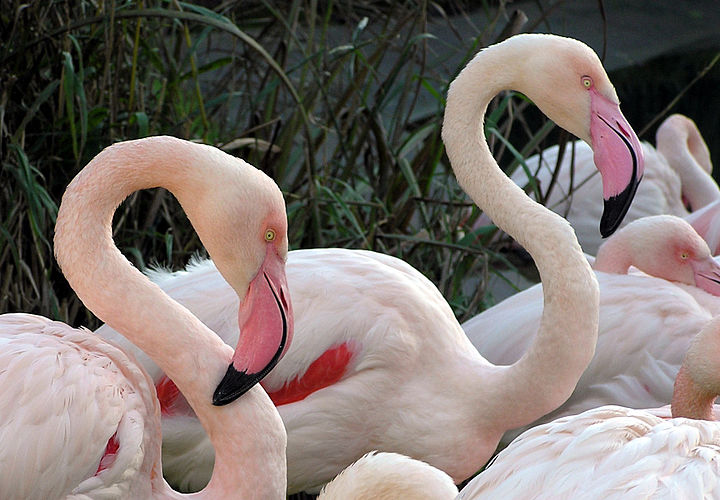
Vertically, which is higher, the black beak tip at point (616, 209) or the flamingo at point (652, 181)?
the black beak tip at point (616, 209)

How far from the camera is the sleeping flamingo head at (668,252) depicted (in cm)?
393

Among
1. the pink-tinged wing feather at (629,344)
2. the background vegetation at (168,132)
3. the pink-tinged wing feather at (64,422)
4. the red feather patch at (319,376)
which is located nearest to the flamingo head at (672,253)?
the pink-tinged wing feather at (629,344)

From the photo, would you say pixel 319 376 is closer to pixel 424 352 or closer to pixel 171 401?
pixel 424 352

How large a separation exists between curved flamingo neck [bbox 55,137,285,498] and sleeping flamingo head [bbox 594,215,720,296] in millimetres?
1871

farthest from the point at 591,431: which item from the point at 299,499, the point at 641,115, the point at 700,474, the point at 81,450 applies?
the point at 641,115

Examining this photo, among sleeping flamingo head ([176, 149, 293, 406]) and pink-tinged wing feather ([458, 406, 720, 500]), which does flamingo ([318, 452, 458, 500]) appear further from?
sleeping flamingo head ([176, 149, 293, 406])

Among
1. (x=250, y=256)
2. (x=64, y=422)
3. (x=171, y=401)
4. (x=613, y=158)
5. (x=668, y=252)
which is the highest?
(x=613, y=158)

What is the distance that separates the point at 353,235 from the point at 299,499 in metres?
1.14

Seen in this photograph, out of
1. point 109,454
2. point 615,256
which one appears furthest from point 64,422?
point 615,256

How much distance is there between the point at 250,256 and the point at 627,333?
1576 mm

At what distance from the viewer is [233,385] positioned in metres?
2.47

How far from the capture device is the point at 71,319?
3.88 m

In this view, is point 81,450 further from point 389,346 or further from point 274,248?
point 389,346

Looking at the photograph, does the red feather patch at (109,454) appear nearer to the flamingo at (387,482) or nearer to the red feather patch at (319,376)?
the flamingo at (387,482)
